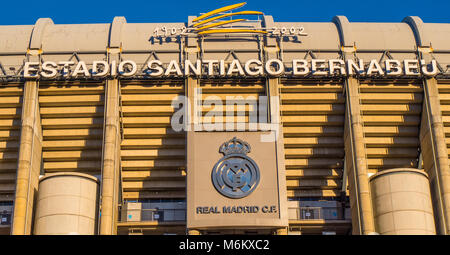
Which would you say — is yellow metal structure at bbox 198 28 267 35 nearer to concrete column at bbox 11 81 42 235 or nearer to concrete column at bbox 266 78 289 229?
concrete column at bbox 266 78 289 229

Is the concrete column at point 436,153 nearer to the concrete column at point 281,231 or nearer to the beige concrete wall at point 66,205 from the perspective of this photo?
the concrete column at point 281,231

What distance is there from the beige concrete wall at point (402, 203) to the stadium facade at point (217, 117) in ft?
0.61

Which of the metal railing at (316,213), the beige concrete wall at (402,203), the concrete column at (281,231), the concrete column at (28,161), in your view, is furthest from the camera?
the metal railing at (316,213)

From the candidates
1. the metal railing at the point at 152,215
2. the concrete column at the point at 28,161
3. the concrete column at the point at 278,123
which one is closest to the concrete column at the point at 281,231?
the concrete column at the point at 278,123

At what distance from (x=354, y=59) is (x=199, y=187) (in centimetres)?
1574

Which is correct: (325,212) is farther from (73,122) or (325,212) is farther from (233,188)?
(73,122)

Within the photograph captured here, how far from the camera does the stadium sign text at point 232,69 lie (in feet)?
160

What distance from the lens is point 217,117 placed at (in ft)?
162

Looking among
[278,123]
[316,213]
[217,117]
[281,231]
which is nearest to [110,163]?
[217,117]

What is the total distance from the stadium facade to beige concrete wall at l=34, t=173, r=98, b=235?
5.8 inches

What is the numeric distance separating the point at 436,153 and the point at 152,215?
21354mm

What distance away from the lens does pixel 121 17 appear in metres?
54.1

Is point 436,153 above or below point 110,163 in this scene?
above

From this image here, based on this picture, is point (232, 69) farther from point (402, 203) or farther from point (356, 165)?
point (402, 203)
